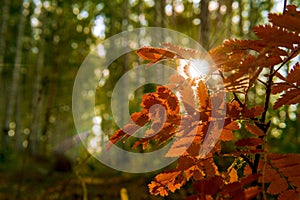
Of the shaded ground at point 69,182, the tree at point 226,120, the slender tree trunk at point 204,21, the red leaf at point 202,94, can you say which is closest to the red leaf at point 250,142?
the tree at point 226,120

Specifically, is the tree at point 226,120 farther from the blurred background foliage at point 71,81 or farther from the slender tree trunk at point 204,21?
the slender tree trunk at point 204,21

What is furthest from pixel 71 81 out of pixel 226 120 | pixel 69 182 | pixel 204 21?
pixel 226 120

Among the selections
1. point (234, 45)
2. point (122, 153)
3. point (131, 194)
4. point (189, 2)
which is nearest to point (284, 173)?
point (234, 45)

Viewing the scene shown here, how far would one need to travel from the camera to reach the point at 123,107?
9.83 metres

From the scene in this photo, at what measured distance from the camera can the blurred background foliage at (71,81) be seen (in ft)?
6.83

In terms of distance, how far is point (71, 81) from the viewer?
63.3ft

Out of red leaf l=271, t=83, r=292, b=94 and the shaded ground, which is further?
the shaded ground

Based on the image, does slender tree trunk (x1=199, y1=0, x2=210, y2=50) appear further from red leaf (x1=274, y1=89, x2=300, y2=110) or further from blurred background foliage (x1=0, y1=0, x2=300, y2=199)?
red leaf (x1=274, y1=89, x2=300, y2=110)

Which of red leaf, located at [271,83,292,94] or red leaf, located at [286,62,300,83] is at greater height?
red leaf, located at [286,62,300,83]

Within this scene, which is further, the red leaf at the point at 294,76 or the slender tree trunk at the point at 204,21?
the slender tree trunk at the point at 204,21

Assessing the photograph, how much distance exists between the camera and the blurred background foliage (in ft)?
6.83

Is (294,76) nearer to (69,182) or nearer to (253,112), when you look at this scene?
(253,112)

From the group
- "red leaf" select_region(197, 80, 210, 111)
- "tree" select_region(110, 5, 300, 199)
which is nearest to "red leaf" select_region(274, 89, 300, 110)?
"tree" select_region(110, 5, 300, 199)

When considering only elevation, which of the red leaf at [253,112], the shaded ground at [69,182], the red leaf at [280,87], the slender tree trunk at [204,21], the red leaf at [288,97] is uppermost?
the slender tree trunk at [204,21]
